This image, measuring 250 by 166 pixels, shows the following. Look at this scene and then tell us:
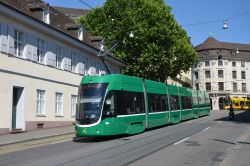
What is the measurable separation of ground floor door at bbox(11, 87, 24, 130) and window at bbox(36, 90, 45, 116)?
2.01m

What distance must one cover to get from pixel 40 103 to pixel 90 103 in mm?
10935

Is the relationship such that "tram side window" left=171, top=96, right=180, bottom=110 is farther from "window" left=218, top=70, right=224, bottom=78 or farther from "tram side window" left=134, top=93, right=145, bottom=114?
"window" left=218, top=70, right=224, bottom=78

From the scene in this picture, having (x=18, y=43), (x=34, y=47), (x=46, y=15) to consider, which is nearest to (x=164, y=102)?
(x=34, y=47)

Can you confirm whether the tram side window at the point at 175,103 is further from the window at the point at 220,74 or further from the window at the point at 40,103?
the window at the point at 220,74

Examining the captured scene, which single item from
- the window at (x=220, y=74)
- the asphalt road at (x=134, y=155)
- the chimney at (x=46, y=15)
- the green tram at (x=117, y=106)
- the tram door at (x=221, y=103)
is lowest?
the asphalt road at (x=134, y=155)

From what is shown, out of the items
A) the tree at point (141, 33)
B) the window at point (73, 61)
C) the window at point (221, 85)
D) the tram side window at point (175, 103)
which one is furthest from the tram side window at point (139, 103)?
the window at point (221, 85)

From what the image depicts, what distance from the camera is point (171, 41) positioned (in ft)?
159

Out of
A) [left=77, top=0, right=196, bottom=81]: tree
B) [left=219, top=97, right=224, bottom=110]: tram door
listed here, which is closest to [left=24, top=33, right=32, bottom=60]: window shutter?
[left=77, top=0, right=196, bottom=81]: tree

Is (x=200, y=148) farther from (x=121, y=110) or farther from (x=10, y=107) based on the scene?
(x=10, y=107)

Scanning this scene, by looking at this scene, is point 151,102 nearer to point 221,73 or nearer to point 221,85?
point 221,85

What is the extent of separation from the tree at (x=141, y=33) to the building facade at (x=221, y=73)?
6758 centimetres

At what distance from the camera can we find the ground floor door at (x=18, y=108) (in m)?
27.0

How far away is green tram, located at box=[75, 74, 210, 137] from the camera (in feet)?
63.9

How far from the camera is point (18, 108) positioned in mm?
27234
